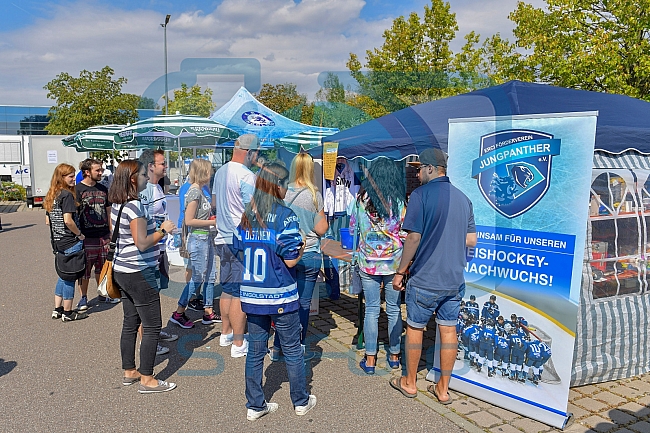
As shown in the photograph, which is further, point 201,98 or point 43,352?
point 201,98

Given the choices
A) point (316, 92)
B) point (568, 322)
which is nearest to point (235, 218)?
point (316, 92)

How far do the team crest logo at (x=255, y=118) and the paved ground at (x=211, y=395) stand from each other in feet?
12.0

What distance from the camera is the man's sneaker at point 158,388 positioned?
3.61 meters

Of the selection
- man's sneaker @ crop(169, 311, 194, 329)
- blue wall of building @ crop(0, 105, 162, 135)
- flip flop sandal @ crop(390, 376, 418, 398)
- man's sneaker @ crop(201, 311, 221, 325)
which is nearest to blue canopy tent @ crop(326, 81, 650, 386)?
flip flop sandal @ crop(390, 376, 418, 398)

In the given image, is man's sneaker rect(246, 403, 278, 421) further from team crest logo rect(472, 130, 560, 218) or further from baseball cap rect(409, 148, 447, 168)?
team crest logo rect(472, 130, 560, 218)

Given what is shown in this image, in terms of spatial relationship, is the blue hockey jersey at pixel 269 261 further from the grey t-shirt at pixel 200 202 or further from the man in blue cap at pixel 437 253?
the grey t-shirt at pixel 200 202

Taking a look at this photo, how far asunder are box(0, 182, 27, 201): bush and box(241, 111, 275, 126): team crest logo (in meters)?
20.0

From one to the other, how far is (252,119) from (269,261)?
5093mm

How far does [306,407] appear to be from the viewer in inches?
131

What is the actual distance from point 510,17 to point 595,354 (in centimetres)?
1168

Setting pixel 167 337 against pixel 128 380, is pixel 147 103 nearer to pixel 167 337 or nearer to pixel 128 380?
pixel 167 337

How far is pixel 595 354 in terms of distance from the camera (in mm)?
3699

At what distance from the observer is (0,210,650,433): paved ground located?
10.5 feet

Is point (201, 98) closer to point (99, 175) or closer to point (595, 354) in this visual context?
point (99, 175)
